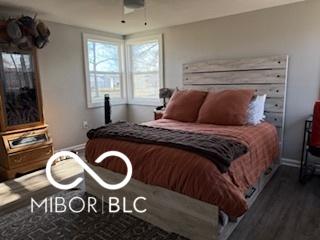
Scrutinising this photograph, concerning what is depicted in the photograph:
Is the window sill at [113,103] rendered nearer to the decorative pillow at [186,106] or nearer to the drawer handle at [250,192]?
the decorative pillow at [186,106]

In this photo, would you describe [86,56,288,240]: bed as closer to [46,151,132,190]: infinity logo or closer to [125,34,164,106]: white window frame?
[46,151,132,190]: infinity logo

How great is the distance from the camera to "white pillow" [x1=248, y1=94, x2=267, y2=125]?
2898 millimetres

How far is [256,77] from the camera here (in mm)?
3418

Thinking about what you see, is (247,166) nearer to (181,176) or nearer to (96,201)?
(181,176)

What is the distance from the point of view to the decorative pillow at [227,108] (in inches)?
113

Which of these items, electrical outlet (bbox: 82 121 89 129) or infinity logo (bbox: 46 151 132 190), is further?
electrical outlet (bbox: 82 121 89 129)

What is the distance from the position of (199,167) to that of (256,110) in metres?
1.63

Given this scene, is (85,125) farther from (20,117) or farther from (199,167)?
(199,167)

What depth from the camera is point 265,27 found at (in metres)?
3.33

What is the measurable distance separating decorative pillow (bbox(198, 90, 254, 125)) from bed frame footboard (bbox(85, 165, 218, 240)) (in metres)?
1.33

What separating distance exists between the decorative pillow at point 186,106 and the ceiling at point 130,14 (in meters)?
1.16

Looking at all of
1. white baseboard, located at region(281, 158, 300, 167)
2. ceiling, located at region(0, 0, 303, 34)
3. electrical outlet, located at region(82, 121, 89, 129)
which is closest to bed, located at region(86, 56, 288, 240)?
white baseboard, located at region(281, 158, 300, 167)

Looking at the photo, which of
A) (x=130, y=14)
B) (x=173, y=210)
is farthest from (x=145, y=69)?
(x=173, y=210)

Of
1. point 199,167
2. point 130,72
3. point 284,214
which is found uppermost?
point 130,72
